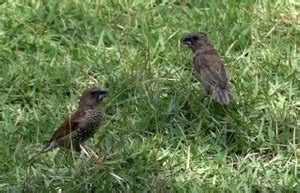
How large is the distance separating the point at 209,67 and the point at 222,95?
365 mm

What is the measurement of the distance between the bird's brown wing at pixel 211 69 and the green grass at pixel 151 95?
0.12 metres

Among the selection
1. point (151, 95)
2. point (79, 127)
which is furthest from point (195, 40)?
point (79, 127)

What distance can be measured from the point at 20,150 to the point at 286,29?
2614mm

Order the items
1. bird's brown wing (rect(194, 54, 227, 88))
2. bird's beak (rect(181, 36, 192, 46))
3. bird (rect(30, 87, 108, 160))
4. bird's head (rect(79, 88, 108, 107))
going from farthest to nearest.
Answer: bird's beak (rect(181, 36, 192, 46)) → bird's brown wing (rect(194, 54, 227, 88)) → bird's head (rect(79, 88, 108, 107)) → bird (rect(30, 87, 108, 160))

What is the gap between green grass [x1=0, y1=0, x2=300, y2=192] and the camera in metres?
6.85

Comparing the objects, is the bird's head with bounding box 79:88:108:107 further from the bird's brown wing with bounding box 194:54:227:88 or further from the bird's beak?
the bird's beak

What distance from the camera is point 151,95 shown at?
24.7ft

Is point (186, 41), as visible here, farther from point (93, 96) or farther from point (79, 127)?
point (79, 127)

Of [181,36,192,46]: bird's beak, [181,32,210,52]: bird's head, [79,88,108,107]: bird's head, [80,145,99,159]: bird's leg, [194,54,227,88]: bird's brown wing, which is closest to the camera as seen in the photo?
A: [80,145,99,159]: bird's leg

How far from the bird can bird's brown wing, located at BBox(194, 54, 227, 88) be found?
0.92 metres

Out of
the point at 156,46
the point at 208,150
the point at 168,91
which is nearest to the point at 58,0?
the point at 156,46

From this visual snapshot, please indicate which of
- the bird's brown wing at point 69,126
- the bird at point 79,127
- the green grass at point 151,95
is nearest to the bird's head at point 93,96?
the bird at point 79,127

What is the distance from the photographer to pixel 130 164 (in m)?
6.91

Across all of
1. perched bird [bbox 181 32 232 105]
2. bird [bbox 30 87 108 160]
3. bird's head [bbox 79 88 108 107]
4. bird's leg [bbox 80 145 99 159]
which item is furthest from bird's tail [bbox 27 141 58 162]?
perched bird [bbox 181 32 232 105]
